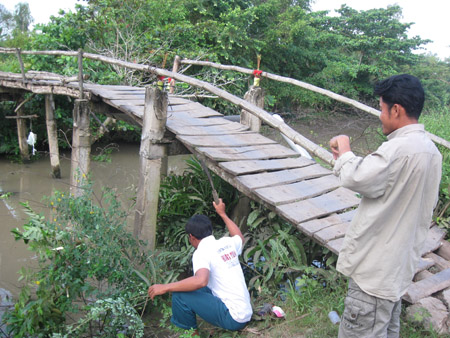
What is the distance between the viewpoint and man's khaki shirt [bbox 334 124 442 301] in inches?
65.6

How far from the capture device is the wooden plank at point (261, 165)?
359 cm

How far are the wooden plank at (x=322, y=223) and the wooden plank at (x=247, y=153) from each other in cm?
102

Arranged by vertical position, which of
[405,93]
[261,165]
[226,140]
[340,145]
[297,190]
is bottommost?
[297,190]

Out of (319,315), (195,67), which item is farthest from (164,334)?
(195,67)

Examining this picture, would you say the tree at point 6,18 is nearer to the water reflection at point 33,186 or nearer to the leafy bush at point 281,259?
the water reflection at point 33,186

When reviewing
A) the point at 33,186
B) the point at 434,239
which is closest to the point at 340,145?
the point at 434,239

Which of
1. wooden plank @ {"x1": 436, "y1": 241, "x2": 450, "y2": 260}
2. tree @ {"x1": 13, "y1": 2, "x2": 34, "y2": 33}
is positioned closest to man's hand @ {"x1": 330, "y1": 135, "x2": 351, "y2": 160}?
wooden plank @ {"x1": 436, "y1": 241, "x2": 450, "y2": 260}

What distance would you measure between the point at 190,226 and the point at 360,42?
1563 centimetres

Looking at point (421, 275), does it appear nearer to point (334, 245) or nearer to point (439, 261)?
point (439, 261)

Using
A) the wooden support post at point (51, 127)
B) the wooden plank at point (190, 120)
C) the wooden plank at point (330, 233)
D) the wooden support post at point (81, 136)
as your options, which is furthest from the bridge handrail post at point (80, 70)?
the wooden plank at point (330, 233)

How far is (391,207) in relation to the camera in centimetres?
173

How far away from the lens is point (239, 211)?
4.44m

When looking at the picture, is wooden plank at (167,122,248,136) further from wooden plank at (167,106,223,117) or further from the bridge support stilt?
wooden plank at (167,106,223,117)

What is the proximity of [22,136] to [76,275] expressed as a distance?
23.2 feet
